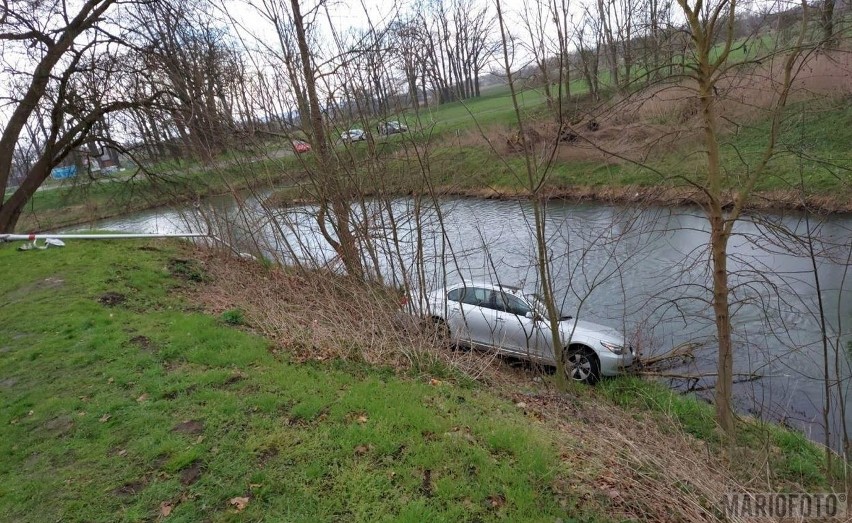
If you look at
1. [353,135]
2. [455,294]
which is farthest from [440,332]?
[353,135]

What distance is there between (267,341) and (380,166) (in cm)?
323

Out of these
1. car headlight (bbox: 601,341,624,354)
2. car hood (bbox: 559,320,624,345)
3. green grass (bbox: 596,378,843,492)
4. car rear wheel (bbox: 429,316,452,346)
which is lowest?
green grass (bbox: 596,378,843,492)

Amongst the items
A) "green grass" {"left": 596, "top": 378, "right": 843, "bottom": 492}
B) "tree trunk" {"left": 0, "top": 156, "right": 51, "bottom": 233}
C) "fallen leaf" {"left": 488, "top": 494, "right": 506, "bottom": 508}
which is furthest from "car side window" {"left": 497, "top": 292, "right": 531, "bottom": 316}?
"tree trunk" {"left": 0, "top": 156, "right": 51, "bottom": 233}

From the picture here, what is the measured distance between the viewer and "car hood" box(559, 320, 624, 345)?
8.54 metres

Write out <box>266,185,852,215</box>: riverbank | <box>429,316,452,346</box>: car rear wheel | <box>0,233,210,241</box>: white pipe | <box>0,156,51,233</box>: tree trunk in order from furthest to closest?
<box>0,156,51,233</box>: tree trunk
<box>0,233,210,241</box>: white pipe
<box>429,316,452,346</box>: car rear wheel
<box>266,185,852,215</box>: riverbank

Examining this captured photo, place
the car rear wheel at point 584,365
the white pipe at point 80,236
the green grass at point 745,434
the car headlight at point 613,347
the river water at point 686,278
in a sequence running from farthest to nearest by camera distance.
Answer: the white pipe at point 80,236 < the car rear wheel at point 584,365 < the car headlight at point 613,347 < the river water at point 686,278 < the green grass at point 745,434

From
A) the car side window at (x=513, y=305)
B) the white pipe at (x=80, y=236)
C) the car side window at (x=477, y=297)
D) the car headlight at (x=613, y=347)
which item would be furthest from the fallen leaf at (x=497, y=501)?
the white pipe at (x=80, y=236)

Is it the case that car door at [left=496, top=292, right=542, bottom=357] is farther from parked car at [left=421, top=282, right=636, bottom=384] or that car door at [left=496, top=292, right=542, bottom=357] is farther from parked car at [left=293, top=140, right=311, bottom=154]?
parked car at [left=293, top=140, right=311, bottom=154]

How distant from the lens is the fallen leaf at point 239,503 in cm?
359

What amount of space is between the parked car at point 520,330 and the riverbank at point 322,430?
0.41 m

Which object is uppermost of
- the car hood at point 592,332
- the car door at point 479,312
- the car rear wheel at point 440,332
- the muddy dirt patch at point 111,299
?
the muddy dirt patch at point 111,299

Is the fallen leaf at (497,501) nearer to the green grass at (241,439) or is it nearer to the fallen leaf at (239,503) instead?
the green grass at (241,439)

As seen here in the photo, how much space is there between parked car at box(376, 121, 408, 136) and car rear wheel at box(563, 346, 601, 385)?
455cm

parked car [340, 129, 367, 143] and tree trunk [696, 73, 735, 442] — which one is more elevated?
parked car [340, 129, 367, 143]
